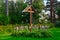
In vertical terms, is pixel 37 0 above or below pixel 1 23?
above

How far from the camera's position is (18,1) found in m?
43.2

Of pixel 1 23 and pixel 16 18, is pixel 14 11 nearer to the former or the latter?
pixel 16 18

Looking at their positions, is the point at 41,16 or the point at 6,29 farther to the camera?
the point at 41,16

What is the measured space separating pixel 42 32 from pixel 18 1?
22626 millimetres

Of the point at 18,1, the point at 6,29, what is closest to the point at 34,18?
the point at 18,1

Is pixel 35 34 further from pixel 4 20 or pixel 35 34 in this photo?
pixel 4 20

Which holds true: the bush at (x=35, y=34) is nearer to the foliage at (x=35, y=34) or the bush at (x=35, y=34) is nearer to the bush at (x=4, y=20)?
the foliage at (x=35, y=34)

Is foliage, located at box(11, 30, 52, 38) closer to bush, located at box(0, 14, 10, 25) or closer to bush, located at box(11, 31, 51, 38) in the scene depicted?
bush, located at box(11, 31, 51, 38)

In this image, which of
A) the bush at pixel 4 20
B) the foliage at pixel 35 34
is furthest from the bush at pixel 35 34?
the bush at pixel 4 20

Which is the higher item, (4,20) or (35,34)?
(4,20)

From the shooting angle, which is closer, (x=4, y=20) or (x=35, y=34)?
(x=35, y=34)

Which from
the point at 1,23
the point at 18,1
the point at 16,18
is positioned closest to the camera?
the point at 1,23

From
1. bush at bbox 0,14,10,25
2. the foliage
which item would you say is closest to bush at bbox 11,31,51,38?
the foliage

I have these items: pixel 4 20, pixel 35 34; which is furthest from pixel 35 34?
pixel 4 20
